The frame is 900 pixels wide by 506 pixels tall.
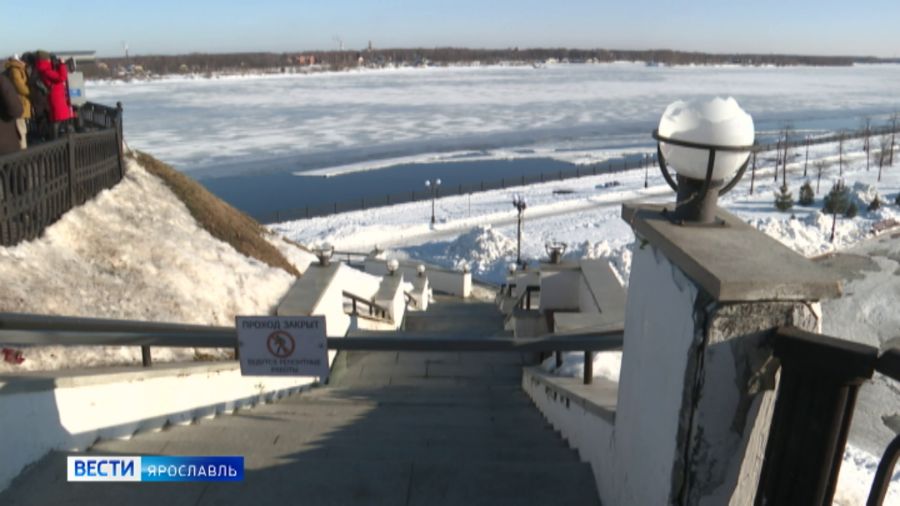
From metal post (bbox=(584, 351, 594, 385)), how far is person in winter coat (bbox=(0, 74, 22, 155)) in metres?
7.05

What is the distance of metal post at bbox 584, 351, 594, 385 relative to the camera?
4.64 m

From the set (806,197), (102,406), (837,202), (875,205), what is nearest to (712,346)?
(102,406)

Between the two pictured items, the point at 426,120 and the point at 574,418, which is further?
the point at 426,120

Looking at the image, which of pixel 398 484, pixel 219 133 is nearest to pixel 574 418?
pixel 398 484

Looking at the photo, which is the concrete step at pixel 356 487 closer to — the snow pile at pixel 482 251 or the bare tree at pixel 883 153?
the snow pile at pixel 482 251

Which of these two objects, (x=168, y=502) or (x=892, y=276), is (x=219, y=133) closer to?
(x=892, y=276)

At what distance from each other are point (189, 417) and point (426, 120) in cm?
7113

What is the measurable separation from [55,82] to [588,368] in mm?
9750

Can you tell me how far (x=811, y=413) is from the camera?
2057mm

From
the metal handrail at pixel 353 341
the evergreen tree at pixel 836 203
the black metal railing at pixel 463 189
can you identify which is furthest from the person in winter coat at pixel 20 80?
the evergreen tree at pixel 836 203

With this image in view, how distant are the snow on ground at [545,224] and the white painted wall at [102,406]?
66.0ft

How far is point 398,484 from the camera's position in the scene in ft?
12.5

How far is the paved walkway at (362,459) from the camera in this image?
12.1 ft

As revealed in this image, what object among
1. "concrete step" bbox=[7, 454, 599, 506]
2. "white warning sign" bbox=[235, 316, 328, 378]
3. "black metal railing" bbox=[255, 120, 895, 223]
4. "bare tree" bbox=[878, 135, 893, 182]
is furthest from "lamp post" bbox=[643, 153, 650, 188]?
"white warning sign" bbox=[235, 316, 328, 378]
